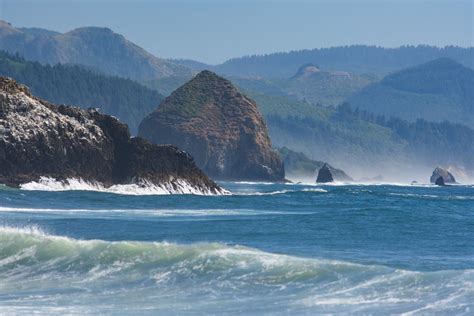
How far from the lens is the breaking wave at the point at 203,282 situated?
3438 cm

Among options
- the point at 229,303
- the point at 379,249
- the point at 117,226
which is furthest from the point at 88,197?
the point at 229,303

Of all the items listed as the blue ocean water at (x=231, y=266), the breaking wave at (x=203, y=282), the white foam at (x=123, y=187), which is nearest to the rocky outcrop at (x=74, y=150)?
the white foam at (x=123, y=187)

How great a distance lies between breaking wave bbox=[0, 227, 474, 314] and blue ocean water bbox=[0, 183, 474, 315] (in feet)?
0.11

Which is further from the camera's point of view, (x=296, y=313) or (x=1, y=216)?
(x=1, y=216)

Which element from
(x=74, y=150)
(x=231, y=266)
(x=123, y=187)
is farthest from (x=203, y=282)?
(x=123, y=187)

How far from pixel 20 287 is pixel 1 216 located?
2354 cm

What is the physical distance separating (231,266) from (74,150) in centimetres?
5500

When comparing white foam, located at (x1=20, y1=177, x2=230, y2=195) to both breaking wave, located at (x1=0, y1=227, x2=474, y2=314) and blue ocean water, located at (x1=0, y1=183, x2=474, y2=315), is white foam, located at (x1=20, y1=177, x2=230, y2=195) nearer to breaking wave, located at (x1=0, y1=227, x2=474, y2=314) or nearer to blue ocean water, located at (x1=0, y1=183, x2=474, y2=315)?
blue ocean water, located at (x1=0, y1=183, x2=474, y2=315)

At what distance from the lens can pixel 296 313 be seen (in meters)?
33.2

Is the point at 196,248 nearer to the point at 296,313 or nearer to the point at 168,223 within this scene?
the point at 296,313

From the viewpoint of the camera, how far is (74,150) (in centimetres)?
9381

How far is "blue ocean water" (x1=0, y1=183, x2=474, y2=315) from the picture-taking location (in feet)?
114

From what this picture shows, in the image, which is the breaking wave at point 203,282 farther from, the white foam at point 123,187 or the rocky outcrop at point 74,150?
the white foam at point 123,187

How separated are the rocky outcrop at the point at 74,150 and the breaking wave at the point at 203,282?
44804mm
